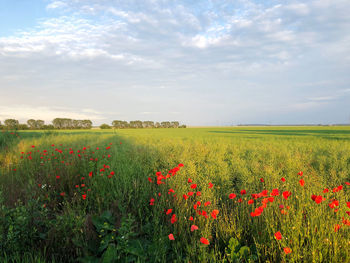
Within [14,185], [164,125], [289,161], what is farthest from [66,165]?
[164,125]

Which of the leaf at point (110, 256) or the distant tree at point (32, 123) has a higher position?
the distant tree at point (32, 123)

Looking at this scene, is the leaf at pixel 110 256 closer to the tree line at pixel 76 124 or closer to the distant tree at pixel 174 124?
the tree line at pixel 76 124

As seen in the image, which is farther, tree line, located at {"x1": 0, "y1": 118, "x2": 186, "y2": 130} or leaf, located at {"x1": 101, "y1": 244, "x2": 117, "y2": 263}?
tree line, located at {"x1": 0, "y1": 118, "x2": 186, "y2": 130}

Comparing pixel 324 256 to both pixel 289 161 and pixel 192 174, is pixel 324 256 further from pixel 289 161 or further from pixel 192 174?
pixel 289 161

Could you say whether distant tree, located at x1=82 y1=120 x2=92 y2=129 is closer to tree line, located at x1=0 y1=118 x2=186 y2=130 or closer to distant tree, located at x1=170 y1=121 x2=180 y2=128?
tree line, located at x1=0 y1=118 x2=186 y2=130

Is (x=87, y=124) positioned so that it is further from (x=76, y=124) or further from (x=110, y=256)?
(x=110, y=256)

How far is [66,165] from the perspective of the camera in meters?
5.38

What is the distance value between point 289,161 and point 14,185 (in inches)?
318

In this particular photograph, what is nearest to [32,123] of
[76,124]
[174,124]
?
[76,124]

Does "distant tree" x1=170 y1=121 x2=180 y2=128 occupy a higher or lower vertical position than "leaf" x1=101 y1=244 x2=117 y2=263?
higher

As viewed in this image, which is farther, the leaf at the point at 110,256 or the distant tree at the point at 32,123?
the distant tree at the point at 32,123

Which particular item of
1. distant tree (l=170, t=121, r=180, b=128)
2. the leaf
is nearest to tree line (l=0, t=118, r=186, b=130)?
distant tree (l=170, t=121, r=180, b=128)

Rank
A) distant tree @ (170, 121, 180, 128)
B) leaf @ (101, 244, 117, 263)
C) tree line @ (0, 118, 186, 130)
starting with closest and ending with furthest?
leaf @ (101, 244, 117, 263), tree line @ (0, 118, 186, 130), distant tree @ (170, 121, 180, 128)

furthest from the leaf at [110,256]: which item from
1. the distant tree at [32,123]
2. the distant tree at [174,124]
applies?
the distant tree at [174,124]
